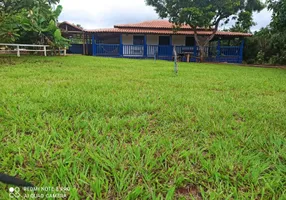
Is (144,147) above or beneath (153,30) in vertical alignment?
beneath

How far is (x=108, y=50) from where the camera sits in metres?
17.6

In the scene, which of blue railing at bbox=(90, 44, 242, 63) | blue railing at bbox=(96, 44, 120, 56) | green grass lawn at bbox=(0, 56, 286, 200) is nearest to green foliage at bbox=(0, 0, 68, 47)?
blue railing at bbox=(96, 44, 120, 56)

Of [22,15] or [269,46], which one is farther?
[269,46]

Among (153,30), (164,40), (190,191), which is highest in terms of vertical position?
(153,30)

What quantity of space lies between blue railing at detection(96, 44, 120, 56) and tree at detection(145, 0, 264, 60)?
4516mm

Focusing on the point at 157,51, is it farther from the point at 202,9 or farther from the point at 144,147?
the point at 144,147

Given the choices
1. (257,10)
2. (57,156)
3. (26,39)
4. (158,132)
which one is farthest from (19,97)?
(257,10)

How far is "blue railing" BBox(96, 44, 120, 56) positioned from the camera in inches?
681

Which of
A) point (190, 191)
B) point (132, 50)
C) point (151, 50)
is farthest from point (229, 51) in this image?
point (190, 191)

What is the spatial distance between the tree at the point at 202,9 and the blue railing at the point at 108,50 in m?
4.52

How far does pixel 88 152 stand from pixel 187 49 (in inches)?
693

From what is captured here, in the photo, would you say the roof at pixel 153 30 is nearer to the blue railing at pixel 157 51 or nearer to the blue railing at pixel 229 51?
the blue railing at pixel 157 51

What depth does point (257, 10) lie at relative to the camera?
1459cm

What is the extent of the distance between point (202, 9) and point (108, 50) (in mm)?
8101
